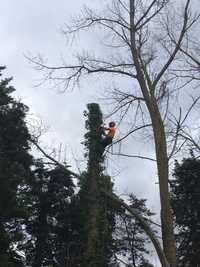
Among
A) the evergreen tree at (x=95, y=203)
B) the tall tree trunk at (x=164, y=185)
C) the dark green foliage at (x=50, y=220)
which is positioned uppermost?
the dark green foliage at (x=50, y=220)

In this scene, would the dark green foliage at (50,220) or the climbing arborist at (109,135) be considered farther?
the dark green foliage at (50,220)

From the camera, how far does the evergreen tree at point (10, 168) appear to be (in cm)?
2017

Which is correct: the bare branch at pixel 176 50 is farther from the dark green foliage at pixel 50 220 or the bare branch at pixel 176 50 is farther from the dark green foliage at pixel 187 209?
the dark green foliage at pixel 50 220

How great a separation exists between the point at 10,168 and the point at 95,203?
17.1ft

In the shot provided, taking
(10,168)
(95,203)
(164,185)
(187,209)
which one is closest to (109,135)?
(164,185)

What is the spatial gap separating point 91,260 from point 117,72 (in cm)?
1582

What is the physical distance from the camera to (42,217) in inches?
1330

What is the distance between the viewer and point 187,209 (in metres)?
31.5

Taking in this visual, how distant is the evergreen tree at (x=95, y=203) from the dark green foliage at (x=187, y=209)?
408 centimetres

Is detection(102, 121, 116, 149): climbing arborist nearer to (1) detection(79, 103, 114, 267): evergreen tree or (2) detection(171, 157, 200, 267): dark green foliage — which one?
(1) detection(79, 103, 114, 267): evergreen tree

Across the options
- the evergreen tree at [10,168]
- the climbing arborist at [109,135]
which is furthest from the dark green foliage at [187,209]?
the climbing arborist at [109,135]

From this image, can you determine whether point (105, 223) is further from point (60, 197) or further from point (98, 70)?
point (98, 70)

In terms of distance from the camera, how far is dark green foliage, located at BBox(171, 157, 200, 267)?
2927cm

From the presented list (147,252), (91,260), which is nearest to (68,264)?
(91,260)
